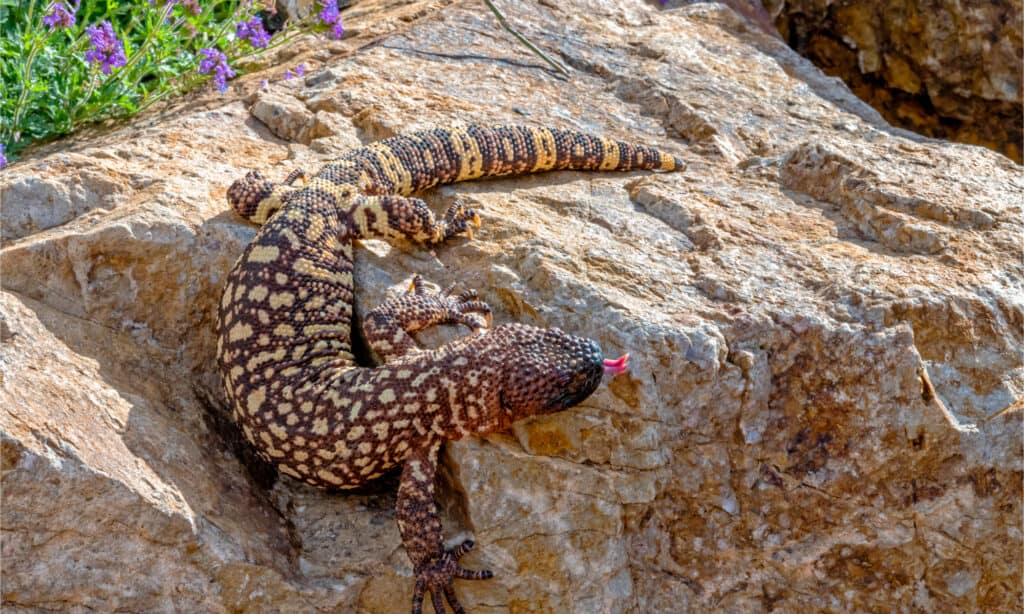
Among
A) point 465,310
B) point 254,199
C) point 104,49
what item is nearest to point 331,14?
point 104,49

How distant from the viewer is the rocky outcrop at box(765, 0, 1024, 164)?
7355mm

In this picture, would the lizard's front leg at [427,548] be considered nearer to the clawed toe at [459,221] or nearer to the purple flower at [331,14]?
the clawed toe at [459,221]

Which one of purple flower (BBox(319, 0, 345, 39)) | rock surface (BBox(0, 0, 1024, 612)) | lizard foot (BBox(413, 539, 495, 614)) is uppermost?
purple flower (BBox(319, 0, 345, 39))

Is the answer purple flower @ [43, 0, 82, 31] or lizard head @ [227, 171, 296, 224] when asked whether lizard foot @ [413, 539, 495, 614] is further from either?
purple flower @ [43, 0, 82, 31]

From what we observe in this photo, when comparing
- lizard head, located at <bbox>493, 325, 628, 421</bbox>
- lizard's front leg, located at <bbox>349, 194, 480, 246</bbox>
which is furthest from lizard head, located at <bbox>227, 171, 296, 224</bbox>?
lizard head, located at <bbox>493, 325, 628, 421</bbox>

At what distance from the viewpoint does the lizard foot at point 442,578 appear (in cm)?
351

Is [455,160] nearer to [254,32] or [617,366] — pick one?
[617,366]

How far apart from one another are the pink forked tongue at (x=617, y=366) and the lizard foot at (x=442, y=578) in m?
0.83

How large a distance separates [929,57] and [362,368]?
18.9 feet

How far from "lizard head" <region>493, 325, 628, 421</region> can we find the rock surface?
0.42 feet

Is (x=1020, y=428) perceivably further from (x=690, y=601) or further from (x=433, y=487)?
(x=433, y=487)

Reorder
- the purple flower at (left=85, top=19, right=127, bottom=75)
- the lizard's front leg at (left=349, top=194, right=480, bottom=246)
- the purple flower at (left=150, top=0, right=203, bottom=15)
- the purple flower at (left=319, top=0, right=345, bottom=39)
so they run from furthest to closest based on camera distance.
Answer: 1. the purple flower at (left=319, top=0, right=345, bottom=39)
2. the purple flower at (left=150, top=0, right=203, bottom=15)
3. the purple flower at (left=85, top=19, right=127, bottom=75)
4. the lizard's front leg at (left=349, top=194, right=480, bottom=246)

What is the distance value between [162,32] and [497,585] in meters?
3.91

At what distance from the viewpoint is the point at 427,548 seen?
11.6 feet
